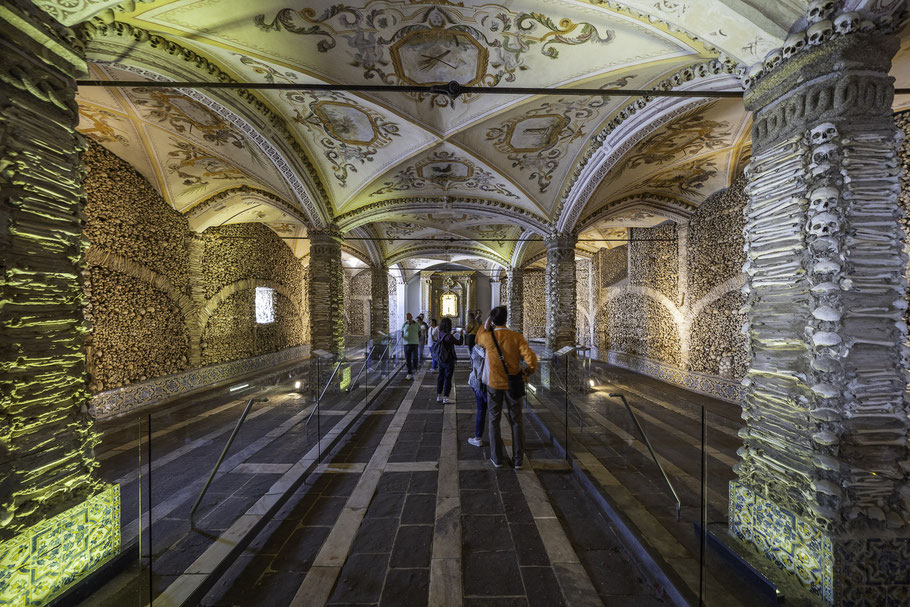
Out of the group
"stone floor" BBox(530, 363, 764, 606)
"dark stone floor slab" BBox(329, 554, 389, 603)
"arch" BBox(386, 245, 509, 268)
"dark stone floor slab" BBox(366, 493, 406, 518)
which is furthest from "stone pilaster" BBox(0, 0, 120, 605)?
"arch" BBox(386, 245, 509, 268)

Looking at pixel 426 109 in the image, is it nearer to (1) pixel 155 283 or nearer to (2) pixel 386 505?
(2) pixel 386 505

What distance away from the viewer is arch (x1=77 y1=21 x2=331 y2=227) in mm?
3045

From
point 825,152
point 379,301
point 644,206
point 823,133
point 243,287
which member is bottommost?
point 379,301

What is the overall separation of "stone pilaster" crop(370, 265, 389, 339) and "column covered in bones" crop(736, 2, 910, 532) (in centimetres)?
1227

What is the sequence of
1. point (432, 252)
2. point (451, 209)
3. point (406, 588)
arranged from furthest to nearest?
point (432, 252) < point (451, 209) < point (406, 588)

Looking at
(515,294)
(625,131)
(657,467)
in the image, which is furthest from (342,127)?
(515,294)

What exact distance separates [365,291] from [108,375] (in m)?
15.0

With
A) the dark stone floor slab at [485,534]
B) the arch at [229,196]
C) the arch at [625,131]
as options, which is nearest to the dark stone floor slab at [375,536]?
the dark stone floor slab at [485,534]

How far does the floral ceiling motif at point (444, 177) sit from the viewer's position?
22.5ft

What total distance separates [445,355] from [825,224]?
4.89m

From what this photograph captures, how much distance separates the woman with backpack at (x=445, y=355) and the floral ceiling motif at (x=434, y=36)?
366 cm

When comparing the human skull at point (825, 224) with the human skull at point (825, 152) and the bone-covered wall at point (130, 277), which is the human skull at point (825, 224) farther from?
the bone-covered wall at point (130, 277)

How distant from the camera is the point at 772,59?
2.09 meters

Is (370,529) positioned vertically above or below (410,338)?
below
